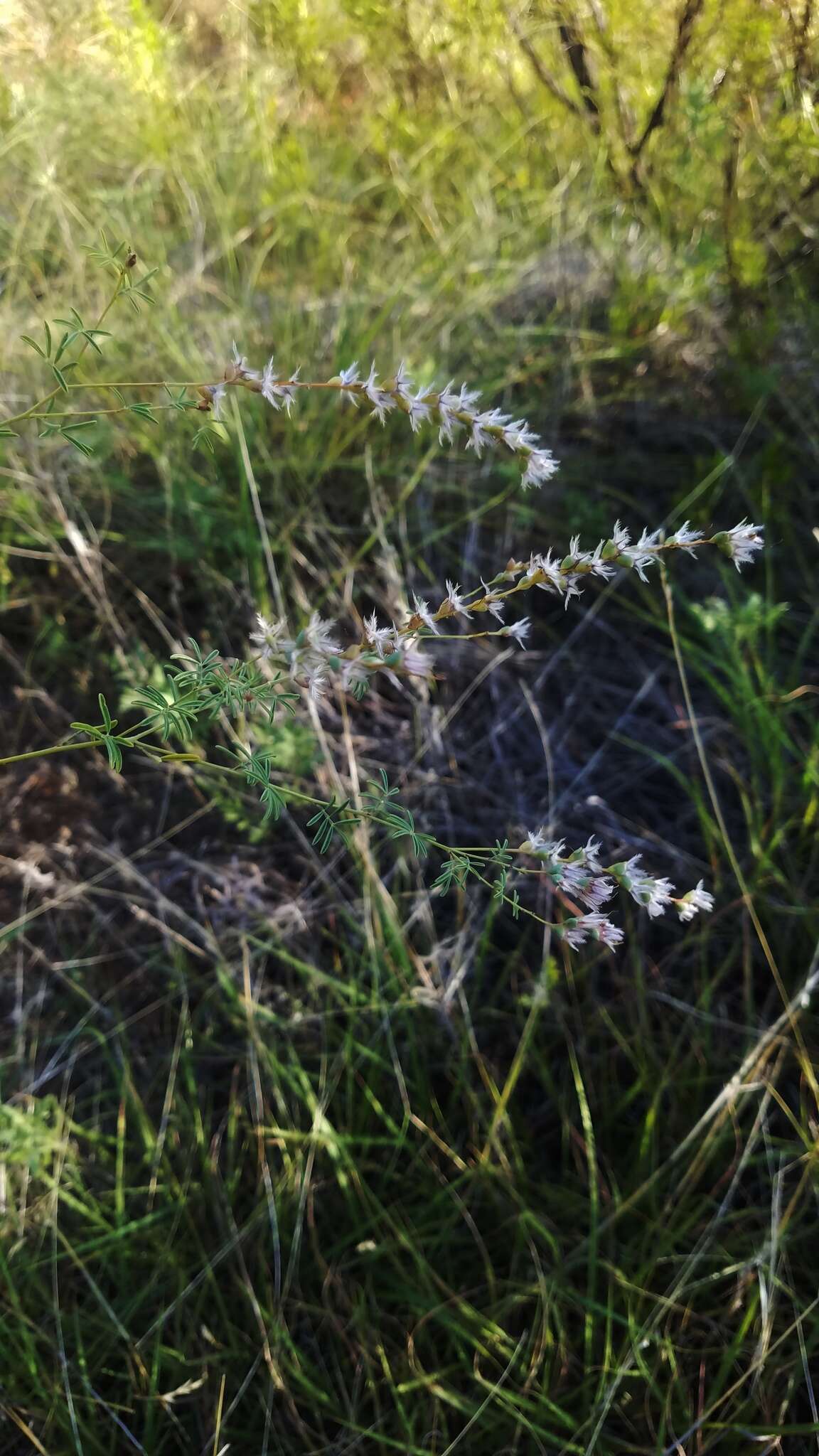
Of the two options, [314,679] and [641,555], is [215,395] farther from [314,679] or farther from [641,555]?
[641,555]

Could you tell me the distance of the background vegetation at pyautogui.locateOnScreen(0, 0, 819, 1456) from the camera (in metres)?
1.23

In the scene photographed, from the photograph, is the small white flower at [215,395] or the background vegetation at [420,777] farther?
the background vegetation at [420,777]

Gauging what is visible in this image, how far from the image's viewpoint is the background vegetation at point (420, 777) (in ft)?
4.04

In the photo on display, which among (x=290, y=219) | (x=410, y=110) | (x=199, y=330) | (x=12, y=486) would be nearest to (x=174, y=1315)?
(x=12, y=486)

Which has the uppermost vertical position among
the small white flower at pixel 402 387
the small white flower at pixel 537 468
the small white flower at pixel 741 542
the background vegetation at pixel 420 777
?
the small white flower at pixel 402 387

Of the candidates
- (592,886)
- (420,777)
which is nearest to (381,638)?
(592,886)

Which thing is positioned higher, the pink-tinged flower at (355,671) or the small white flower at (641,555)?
the small white flower at (641,555)

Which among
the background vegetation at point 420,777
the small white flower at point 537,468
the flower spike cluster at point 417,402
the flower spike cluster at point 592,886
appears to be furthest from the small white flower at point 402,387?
the background vegetation at point 420,777

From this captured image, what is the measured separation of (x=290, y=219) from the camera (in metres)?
2.21

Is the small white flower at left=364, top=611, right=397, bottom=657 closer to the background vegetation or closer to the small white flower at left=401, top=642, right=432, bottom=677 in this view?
the small white flower at left=401, top=642, right=432, bottom=677

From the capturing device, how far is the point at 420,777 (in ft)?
5.20

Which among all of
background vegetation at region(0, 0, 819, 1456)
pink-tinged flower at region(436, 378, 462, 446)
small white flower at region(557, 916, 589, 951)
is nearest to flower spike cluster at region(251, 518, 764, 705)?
pink-tinged flower at region(436, 378, 462, 446)

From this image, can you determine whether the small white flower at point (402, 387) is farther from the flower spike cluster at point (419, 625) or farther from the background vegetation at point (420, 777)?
the background vegetation at point (420, 777)

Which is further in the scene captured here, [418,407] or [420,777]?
[420,777]
